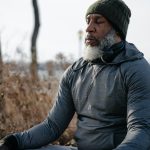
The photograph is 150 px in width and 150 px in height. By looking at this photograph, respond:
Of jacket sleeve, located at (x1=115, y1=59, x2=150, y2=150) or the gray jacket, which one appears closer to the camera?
jacket sleeve, located at (x1=115, y1=59, x2=150, y2=150)

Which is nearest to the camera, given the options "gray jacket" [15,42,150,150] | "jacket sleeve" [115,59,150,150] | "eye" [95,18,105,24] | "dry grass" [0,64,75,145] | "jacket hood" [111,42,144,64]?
"jacket sleeve" [115,59,150,150]

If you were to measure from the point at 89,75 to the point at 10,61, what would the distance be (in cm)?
486

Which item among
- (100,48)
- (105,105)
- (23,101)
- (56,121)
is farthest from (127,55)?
(23,101)

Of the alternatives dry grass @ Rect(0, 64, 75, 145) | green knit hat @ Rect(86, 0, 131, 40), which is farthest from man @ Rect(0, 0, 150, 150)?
dry grass @ Rect(0, 64, 75, 145)

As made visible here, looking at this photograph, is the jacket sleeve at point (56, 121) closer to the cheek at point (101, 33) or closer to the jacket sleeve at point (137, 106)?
the cheek at point (101, 33)

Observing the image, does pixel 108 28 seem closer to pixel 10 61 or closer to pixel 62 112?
pixel 62 112

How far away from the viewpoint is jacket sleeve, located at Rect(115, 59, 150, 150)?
16.2 feet

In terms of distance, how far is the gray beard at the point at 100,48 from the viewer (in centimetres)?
550

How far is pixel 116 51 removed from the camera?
549 centimetres

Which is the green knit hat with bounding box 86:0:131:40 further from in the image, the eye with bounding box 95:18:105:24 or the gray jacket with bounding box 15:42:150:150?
the gray jacket with bounding box 15:42:150:150

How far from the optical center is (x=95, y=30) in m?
5.56

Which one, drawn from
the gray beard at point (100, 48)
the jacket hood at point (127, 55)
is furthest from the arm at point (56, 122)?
the jacket hood at point (127, 55)

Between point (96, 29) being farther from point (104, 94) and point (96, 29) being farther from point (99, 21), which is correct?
point (104, 94)

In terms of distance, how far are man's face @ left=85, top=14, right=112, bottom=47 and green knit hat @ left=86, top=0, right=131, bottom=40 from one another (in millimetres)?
56
